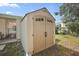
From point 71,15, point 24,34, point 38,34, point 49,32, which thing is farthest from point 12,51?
point 71,15

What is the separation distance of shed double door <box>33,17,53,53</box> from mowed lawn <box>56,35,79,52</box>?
0.14 meters

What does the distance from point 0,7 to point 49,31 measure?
2.59 ft

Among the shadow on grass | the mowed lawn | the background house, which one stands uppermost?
the background house

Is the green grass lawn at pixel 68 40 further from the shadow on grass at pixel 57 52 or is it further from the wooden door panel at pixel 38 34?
the wooden door panel at pixel 38 34

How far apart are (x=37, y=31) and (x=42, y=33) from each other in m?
0.08

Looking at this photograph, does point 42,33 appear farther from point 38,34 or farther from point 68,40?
point 68,40

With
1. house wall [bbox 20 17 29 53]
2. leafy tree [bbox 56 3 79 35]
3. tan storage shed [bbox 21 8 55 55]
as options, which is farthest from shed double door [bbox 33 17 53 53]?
leafy tree [bbox 56 3 79 35]

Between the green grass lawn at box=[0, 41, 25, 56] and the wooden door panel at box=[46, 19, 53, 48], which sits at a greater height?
the wooden door panel at box=[46, 19, 53, 48]

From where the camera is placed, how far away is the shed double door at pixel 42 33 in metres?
2.59

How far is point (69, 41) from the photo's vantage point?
2.58 metres

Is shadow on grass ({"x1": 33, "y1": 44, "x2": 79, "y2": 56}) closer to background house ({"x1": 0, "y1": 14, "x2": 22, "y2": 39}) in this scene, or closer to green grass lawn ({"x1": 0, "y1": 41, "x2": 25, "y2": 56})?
green grass lawn ({"x1": 0, "y1": 41, "x2": 25, "y2": 56})

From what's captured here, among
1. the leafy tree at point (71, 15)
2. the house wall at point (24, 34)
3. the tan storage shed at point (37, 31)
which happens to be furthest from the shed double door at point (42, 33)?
the leafy tree at point (71, 15)

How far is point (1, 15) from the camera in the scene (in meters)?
2.57

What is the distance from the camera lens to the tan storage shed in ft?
8.42
